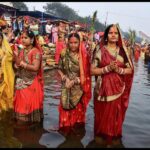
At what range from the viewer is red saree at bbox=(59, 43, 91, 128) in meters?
6.10

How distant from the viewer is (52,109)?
830 cm

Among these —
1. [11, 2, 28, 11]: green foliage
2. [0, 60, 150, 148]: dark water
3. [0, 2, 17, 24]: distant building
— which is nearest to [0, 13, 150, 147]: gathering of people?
[0, 60, 150, 148]: dark water

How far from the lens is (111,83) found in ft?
18.3

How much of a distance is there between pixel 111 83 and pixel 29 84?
63.7 inches

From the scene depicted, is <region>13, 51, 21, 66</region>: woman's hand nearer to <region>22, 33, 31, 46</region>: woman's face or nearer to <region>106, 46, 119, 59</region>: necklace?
<region>22, 33, 31, 46</region>: woman's face

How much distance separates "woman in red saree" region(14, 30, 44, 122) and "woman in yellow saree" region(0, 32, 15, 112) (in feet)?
1.79

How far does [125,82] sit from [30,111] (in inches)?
70.3

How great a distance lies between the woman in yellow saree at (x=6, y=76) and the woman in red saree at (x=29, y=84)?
21.5 inches

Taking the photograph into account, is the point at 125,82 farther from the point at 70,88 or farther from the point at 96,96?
the point at 70,88

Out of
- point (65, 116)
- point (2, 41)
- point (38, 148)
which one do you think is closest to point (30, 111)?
point (65, 116)

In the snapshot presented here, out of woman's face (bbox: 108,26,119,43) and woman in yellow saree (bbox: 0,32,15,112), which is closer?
woman's face (bbox: 108,26,119,43)

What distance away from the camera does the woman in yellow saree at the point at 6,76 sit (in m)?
7.02

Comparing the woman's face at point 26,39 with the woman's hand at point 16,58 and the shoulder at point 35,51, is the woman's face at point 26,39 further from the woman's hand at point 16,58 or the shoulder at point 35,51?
the woman's hand at point 16,58

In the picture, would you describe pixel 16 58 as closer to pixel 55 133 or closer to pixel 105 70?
pixel 55 133
